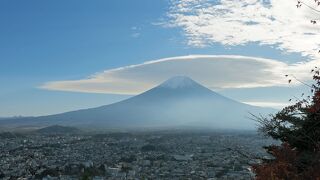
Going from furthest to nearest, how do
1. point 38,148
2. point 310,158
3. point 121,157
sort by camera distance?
1. point 38,148
2. point 121,157
3. point 310,158

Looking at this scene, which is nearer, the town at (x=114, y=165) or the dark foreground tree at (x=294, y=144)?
the dark foreground tree at (x=294, y=144)

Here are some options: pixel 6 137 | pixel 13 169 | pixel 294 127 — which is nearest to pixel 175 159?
pixel 13 169

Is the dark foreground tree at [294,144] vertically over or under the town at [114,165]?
over

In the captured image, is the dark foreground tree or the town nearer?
the dark foreground tree

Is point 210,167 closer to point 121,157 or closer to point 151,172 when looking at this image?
point 151,172

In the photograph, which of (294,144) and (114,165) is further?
(114,165)

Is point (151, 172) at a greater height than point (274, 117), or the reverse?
point (274, 117)

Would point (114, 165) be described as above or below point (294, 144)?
below

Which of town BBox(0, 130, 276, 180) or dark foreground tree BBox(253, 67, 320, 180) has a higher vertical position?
dark foreground tree BBox(253, 67, 320, 180)
